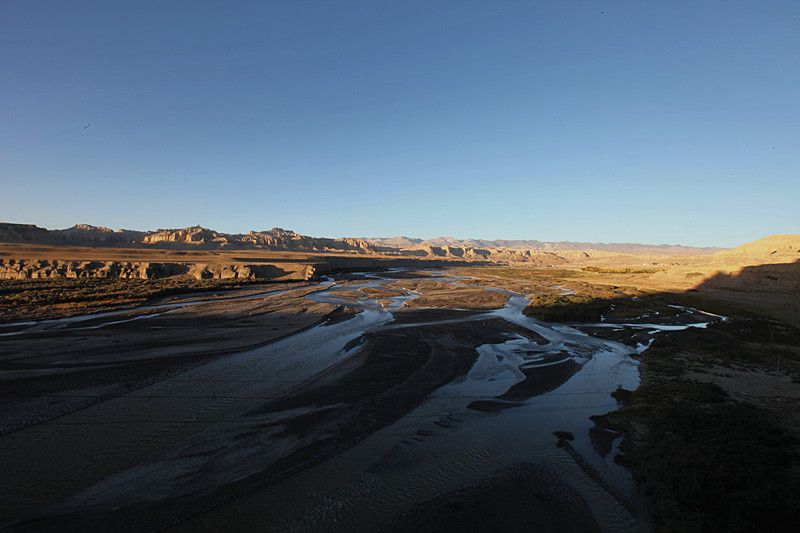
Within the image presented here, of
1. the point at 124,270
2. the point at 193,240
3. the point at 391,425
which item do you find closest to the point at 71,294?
the point at 124,270

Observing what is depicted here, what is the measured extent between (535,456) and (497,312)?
1992 cm

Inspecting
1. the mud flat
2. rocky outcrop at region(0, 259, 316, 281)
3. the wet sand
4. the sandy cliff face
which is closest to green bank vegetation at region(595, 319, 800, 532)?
the mud flat

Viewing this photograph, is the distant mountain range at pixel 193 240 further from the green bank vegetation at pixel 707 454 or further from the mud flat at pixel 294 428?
the green bank vegetation at pixel 707 454

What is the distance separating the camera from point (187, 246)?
100m

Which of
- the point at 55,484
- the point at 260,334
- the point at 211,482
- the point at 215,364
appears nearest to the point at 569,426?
the point at 211,482

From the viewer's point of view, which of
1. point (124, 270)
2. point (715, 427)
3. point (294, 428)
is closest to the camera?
point (715, 427)

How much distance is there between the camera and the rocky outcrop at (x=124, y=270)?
39219mm

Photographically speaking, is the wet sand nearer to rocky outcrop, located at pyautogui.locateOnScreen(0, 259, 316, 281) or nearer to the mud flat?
the mud flat

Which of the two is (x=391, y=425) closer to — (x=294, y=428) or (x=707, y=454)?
(x=294, y=428)

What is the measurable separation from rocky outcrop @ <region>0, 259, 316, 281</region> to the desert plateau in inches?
909

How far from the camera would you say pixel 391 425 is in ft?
30.3

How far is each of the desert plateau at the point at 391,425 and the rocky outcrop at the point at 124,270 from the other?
23.1 meters

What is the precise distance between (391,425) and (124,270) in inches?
1913

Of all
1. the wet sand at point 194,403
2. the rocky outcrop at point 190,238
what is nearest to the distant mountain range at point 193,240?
the rocky outcrop at point 190,238
